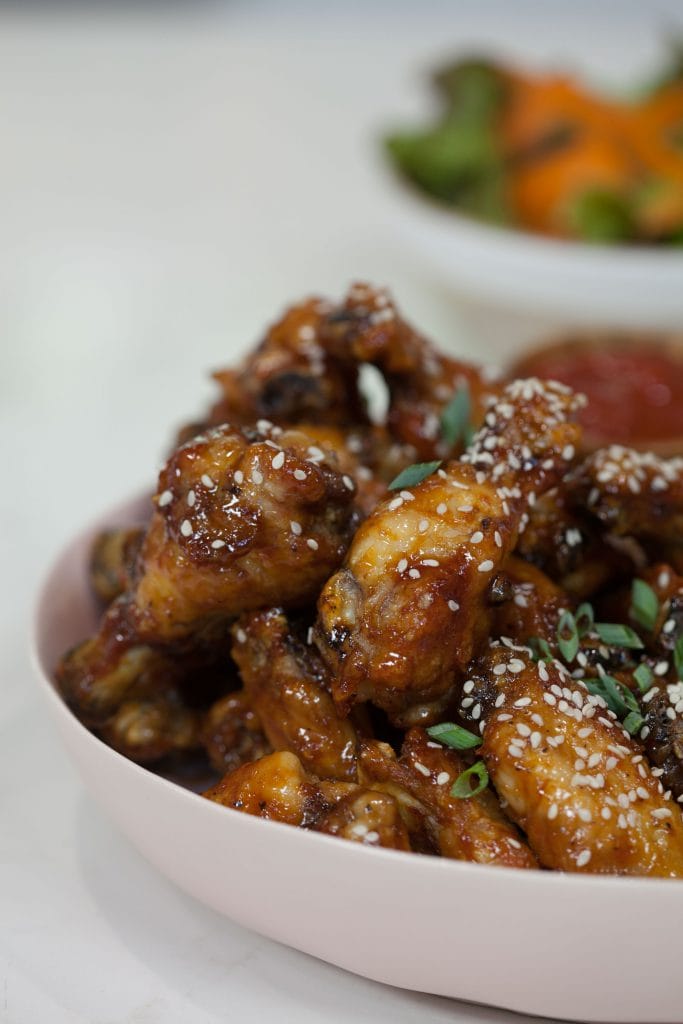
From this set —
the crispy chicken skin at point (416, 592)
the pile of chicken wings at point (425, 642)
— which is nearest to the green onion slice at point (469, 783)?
the pile of chicken wings at point (425, 642)

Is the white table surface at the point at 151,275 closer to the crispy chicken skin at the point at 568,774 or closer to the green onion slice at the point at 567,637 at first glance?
the crispy chicken skin at the point at 568,774

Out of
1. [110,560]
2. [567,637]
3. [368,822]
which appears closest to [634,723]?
[567,637]

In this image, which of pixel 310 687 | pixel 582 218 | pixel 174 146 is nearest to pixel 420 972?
pixel 310 687

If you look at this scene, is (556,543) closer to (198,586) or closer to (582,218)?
(198,586)

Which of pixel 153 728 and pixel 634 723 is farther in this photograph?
pixel 153 728

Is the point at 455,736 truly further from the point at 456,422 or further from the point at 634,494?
the point at 456,422

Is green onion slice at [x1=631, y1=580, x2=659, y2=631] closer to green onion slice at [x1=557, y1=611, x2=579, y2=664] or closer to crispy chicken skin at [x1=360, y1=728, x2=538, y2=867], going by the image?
green onion slice at [x1=557, y1=611, x2=579, y2=664]
